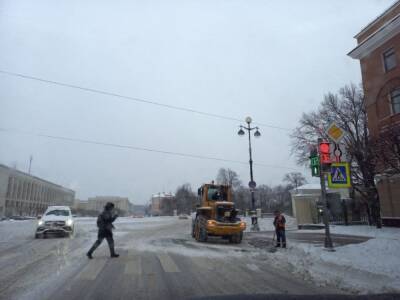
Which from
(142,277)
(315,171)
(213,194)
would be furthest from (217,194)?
(142,277)

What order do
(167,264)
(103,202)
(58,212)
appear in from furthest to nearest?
1. (103,202)
2. (58,212)
3. (167,264)

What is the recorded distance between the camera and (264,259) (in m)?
10.7

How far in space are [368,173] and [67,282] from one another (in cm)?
2313

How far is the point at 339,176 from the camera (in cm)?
1180

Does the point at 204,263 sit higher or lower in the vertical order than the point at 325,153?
lower

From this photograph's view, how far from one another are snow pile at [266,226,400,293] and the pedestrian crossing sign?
225cm

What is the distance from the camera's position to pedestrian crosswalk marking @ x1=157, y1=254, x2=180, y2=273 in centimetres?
847

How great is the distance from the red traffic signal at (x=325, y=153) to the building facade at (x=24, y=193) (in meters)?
90.5

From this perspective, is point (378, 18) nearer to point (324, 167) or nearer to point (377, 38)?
point (377, 38)

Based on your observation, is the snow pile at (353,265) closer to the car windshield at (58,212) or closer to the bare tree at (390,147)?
the bare tree at (390,147)

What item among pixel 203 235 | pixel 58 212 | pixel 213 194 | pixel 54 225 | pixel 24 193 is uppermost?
pixel 24 193

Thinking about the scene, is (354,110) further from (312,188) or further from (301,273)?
(301,273)

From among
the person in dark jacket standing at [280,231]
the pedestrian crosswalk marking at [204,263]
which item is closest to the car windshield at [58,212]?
the pedestrian crosswalk marking at [204,263]

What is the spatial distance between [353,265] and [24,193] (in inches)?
4480
